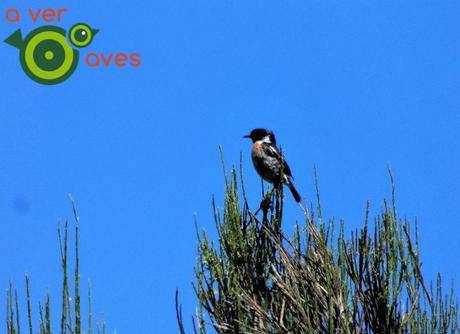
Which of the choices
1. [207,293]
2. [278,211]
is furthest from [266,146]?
[207,293]

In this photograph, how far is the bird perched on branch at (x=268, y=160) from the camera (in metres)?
9.12

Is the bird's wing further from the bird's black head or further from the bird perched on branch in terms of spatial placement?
the bird's black head

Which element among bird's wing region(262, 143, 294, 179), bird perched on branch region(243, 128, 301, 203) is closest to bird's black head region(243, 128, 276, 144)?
bird perched on branch region(243, 128, 301, 203)

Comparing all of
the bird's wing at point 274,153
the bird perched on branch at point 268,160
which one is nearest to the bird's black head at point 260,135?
the bird perched on branch at point 268,160

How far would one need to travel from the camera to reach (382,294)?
6.54m

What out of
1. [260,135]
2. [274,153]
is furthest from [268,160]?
[260,135]

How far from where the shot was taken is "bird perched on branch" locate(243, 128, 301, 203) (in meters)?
9.12

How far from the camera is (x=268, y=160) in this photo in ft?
30.8

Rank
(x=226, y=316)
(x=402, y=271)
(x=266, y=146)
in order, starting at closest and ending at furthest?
(x=402, y=271)
(x=226, y=316)
(x=266, y=146)

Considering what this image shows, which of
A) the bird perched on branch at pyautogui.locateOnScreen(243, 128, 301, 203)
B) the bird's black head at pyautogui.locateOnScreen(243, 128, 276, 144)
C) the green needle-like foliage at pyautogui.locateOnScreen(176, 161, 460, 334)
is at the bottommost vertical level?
the green needle-like foliage at pyautogui.locateOnScreen(176, 161, 460, 334)

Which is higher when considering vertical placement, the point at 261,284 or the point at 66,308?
the point at 261,284

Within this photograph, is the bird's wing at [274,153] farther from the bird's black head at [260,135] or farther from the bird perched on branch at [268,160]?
the bird's black head at [260,135]

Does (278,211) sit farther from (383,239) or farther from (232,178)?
(383,239)

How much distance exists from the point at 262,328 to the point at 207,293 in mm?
616
